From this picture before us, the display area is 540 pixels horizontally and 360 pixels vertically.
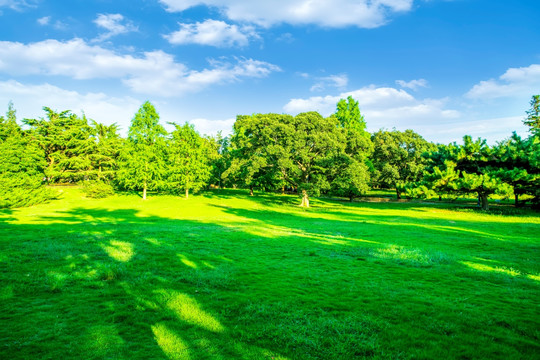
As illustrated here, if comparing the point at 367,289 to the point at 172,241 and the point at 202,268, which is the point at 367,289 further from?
the point at 172,241

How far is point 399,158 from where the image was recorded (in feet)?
157

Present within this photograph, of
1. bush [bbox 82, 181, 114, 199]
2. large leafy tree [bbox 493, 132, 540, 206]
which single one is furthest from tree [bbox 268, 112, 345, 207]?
bush [bbox 82, 181, 114, 199]

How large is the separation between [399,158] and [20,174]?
2120 inches

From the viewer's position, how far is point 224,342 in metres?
4.75

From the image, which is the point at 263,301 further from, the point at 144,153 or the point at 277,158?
the point at 144,153

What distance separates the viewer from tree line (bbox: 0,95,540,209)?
27.4 m

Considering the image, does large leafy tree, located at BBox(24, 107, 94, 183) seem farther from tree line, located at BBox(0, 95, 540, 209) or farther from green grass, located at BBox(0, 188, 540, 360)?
green grass, located at BBox(0, 188, 540, 360)

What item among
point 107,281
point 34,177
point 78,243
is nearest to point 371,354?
point 107,281

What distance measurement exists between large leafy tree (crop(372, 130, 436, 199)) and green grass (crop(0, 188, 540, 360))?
35.0 m

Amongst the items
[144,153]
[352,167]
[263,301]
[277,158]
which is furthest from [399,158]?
[263,301]

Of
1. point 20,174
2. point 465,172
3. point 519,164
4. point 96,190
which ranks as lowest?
point 96,190

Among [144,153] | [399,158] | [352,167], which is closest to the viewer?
[352,167]

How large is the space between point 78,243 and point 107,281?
599 centimetres

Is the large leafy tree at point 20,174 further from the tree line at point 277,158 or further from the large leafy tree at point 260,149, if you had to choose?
the large leafy tree at point 260,149
